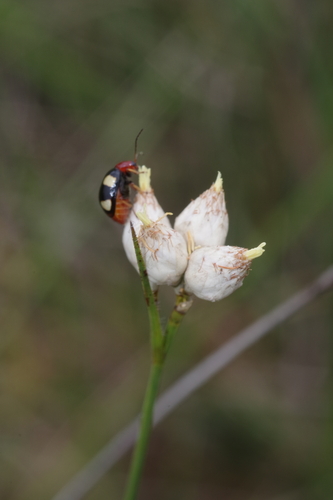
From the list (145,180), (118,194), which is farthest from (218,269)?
(118,194)

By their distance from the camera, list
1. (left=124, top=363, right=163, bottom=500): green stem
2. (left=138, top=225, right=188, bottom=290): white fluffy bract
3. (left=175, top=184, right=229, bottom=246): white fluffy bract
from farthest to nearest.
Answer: (left=175, top=184, right=229, bottom=246): white fluffy bract
(left=138, top=225, right=188, bottom=290): white fluffy bract
(left=124, top=363, right=163, bottom=500): green stem

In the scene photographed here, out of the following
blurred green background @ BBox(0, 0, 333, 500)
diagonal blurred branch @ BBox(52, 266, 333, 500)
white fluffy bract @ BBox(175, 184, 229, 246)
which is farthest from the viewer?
blurred green background @ BBox(0, 0, 333, 500)

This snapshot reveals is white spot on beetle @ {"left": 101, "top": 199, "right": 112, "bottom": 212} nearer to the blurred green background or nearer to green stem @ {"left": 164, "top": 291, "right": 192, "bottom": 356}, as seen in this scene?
green stem @ {"left": 164, "top": 291, "right": 192, "bottom": 356}

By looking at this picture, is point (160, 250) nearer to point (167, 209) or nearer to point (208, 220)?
point (208, 220)

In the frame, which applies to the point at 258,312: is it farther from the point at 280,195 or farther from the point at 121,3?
the point at 121,3

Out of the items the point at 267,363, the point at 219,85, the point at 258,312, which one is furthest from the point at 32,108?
the point at 267,363

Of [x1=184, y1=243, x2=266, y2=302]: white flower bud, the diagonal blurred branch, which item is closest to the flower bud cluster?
[x1=184, y1=243, x2=266, y2=302]: white flower bud

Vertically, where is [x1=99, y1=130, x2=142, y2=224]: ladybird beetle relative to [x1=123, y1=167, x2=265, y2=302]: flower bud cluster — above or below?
above

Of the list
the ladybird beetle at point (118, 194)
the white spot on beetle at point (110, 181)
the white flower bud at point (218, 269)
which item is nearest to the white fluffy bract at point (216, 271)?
the white flower bud at point (218, 269)
